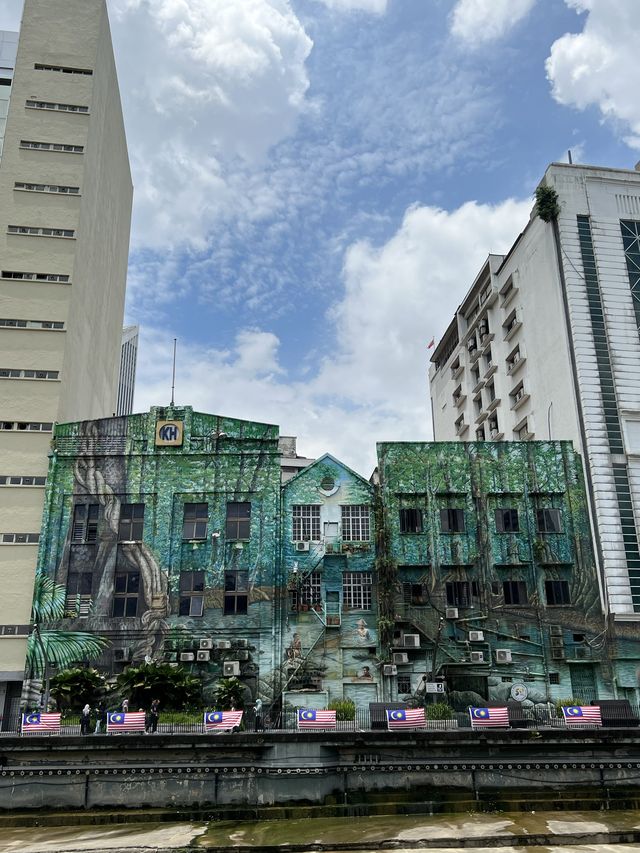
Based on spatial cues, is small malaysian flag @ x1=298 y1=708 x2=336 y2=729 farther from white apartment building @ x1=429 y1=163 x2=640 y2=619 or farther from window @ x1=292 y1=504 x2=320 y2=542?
white apartment building @ x1=429 y1=163 x2=640 y2=619

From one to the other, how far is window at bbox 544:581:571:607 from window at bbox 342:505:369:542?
11487mm

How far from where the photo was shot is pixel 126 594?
47.8 meters

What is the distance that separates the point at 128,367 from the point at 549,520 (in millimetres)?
134521

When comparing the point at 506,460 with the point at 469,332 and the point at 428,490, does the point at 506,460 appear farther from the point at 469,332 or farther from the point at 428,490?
the point at 469,332

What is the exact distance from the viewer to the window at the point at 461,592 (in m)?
48.6

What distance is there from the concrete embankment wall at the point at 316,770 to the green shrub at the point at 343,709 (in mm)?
3376

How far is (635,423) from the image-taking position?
5106 centimetres

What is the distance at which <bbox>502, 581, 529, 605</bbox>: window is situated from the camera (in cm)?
4856

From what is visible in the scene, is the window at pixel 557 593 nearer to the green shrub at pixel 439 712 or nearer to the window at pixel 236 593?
the green shrub at pixel 439 712

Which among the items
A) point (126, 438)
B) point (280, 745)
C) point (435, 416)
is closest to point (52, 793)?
point (280, 745)

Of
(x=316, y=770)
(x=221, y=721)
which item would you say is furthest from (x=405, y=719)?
(x=221, y=721)

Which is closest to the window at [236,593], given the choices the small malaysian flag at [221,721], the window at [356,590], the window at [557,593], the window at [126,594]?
the window at [126,594]

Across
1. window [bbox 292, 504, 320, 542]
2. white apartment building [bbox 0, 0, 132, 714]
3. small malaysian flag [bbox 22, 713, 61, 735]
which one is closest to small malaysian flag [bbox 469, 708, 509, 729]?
window [bbox 292, 504, 320, 542]

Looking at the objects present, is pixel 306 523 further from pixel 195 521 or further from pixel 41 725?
pixel 41 725
